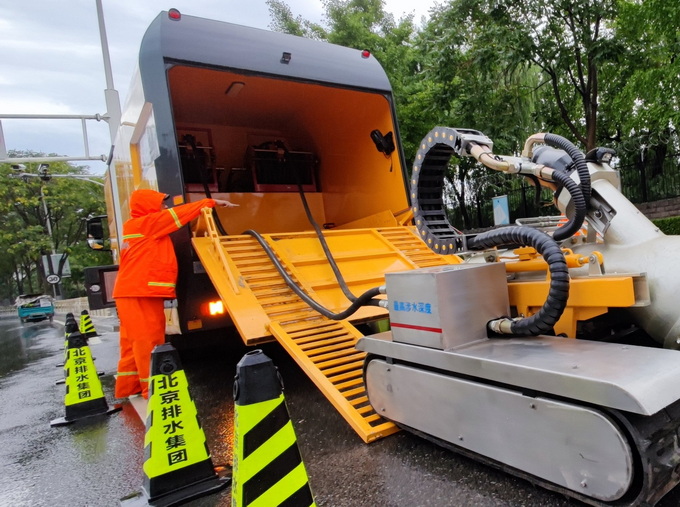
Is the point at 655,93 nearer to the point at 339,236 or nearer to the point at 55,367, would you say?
the point at 339,236

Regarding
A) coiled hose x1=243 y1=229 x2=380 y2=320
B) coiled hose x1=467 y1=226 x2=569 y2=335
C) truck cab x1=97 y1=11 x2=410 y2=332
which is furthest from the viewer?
truck cab x1=97 y1=11 x2=410 y2=332

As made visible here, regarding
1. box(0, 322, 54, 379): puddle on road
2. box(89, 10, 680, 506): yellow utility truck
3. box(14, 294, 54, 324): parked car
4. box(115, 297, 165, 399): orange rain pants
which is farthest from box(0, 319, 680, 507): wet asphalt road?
box(14, 294, 54, 324): parked car

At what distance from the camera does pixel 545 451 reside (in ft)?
5.43

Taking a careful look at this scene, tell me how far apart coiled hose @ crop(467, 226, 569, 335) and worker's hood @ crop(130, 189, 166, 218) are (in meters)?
2.83

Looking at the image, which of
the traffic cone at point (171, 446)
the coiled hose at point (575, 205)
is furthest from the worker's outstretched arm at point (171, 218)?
the coiled hose at point (575, 205)

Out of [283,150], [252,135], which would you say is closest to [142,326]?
[283,150]

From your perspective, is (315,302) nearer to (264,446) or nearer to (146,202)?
(146,202)

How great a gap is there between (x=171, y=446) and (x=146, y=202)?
2.17 meters

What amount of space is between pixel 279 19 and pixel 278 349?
14.4 meters

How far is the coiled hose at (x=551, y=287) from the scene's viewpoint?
1883 mm

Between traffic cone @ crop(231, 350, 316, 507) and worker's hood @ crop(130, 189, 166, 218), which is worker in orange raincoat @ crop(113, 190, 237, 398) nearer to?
worker's hood @ crop(130, 189, 166, 218)

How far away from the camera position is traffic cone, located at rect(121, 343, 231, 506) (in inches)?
86.3

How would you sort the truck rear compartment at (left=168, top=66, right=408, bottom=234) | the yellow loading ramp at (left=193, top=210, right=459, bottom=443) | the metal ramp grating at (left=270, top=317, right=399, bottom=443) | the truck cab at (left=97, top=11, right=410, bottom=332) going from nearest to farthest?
the metal ramp grating at (left=270, top=317, right=399, bottom=443), the yellow loading ramp at (left=193, top=210, right=459, bottom=443), the truck cab at (left=97, top=11, right=410, bottom=332), the truck rear compartment at (left=168, top=66, right=408, bottom=234)

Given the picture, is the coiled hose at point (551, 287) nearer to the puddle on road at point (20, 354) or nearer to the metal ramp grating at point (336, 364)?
the metal ramp grating at point (336, 364)
